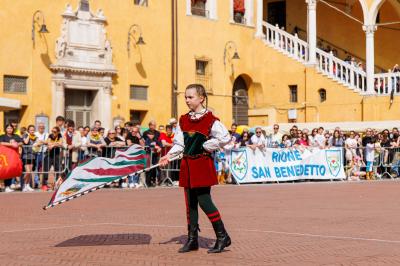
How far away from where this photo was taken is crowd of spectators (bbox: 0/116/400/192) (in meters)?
22.5

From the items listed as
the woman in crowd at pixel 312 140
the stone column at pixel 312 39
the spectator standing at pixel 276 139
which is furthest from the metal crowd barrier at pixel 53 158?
the stone column at pixel 312 39

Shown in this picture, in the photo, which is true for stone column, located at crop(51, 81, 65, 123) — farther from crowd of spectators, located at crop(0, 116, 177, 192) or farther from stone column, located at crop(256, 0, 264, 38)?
stone column, located at crop(256, 0, 264, 38)

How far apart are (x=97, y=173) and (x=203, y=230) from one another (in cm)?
227

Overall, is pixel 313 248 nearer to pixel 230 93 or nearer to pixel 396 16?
pixel 230 93

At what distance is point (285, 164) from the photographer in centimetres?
2730

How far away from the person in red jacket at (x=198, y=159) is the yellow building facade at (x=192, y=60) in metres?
21.4

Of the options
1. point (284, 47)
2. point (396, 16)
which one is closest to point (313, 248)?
point (284, 47)

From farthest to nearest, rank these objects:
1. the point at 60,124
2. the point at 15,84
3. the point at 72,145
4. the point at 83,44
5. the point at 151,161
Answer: the point at 83,44, the point at 15,84, the point at 151,161, the point at 60,124, the point at 72,145

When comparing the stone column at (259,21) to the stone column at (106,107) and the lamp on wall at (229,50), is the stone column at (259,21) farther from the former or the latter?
the stone column at (106,107)

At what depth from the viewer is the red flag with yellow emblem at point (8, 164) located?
642 inches

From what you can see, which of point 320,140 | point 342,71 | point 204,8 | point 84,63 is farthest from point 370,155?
point 204,8

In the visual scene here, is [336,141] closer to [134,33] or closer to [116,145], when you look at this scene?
[116,145]

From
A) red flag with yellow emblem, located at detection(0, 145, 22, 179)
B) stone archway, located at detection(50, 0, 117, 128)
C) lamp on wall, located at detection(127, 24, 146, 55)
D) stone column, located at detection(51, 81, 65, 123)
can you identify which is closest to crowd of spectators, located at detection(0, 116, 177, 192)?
red flag with yellow emblem, located at detection(0, 145, 22, 179)

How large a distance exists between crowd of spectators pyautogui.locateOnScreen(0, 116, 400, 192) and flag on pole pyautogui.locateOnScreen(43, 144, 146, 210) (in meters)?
10.1
